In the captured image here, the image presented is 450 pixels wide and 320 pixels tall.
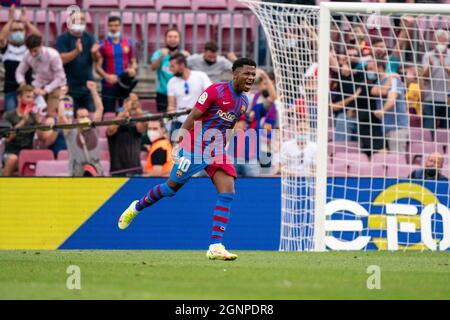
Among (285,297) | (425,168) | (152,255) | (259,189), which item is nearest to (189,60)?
(259,189)

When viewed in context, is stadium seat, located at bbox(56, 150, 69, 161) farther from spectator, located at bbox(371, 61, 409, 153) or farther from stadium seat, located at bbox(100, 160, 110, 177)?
spectator, located at bbox(371, 61, 409, 153)

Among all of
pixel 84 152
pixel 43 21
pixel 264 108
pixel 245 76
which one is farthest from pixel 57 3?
pixel 245 76

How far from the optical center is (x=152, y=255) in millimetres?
13125

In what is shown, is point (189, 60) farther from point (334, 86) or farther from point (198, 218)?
point (198, 218)

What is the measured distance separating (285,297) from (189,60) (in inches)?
453

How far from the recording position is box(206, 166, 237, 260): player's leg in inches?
479

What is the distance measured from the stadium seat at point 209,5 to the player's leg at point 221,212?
10073mm

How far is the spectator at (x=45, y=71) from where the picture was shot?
1938cm

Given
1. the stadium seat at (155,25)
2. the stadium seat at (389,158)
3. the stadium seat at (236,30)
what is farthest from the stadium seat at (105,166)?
the stadium seat at (389,158)

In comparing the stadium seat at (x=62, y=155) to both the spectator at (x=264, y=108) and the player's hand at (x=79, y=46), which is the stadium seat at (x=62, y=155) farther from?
the spectator at (x=264, y=108)

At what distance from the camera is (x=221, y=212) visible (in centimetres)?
1231

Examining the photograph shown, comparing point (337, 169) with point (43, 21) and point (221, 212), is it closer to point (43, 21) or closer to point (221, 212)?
point (221, 212)

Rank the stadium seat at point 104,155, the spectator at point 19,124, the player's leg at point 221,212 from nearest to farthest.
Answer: the player's leg at point 221,212 < the spectator at point 19,124 < the stadium seat at point 104,155

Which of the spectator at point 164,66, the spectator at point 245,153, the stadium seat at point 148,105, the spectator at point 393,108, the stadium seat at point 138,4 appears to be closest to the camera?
the spectator at point 245,153
